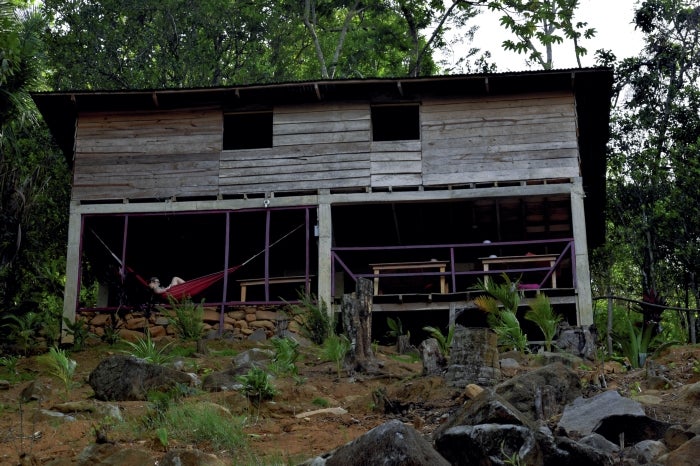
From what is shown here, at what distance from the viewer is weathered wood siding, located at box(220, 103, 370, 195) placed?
60.8 feet

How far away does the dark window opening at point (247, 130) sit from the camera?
19.5 meters

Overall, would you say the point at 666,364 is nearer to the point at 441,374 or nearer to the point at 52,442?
the point at 441,374

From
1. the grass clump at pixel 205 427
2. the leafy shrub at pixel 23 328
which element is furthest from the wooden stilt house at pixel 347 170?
the grass clump at pixel 205 427

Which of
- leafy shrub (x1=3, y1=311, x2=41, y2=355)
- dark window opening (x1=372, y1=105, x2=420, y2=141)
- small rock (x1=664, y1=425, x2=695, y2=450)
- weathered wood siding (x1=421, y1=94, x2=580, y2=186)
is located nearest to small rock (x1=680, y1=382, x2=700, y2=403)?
small rock (x1=664, y1=425, x2=695, y2=450)

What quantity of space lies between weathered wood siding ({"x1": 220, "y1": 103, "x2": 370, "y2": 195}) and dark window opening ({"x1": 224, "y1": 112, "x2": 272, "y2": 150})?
29.2 inches

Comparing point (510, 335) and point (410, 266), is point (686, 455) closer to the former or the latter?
point (510, 335)

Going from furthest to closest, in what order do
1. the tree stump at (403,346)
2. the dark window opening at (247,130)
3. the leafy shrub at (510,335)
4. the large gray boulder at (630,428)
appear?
1. the dark window opening at (247,130)
2. the tree stump at (403,346)
3. the leafy shrub at (510,335)
4. the large gray boulder at (630,428)

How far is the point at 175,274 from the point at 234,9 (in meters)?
10.3

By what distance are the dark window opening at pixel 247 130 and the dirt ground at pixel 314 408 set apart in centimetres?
859

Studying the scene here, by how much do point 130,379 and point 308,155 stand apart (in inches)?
371

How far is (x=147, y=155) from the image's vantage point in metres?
19.1

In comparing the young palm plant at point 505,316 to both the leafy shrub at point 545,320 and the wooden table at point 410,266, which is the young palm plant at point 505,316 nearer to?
the leafy shrub at point 545,320

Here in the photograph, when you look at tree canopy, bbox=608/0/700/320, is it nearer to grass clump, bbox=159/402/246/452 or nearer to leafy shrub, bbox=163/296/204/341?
leafy shrub, bbox=163/296/204/341

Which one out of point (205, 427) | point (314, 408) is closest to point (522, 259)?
point (314, 408)
